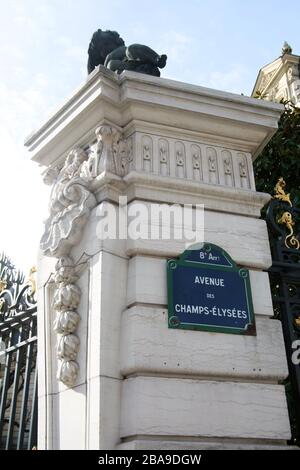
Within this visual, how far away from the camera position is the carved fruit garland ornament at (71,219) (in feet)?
12.8

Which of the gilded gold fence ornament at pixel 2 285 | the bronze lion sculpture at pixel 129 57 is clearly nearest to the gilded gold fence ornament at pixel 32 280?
the gilded gold fence ornament at pixel 2 285

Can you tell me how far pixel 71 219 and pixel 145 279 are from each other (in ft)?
2.47

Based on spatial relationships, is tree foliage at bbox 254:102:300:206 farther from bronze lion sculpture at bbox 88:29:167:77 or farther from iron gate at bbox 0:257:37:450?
iron gate at bbox 0:257:37:450

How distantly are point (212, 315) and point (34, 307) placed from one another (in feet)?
6.27

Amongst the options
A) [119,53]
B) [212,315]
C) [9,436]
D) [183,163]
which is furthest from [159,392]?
[119,53]

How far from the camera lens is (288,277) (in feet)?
16.3

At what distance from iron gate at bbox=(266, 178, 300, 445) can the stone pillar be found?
0.56m

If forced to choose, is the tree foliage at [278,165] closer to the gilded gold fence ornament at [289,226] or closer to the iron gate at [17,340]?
the gilded gold fence ornament at [289,226]

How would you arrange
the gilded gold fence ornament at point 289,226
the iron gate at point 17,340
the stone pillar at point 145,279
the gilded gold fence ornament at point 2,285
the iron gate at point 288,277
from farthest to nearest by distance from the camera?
the gilded gold fence ornament at point 2,285, the gilded gold fence ornament at point 289,226, the iron gate at point 17,340, the iron gate at point 288,277, the stone pillar at point 145,279

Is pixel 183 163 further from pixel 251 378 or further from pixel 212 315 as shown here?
pixel 251 378

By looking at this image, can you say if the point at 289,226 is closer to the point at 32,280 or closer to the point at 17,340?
the point at 32,280

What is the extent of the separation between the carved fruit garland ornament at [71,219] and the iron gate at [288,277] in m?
1.65

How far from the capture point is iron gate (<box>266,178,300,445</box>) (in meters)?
4.54

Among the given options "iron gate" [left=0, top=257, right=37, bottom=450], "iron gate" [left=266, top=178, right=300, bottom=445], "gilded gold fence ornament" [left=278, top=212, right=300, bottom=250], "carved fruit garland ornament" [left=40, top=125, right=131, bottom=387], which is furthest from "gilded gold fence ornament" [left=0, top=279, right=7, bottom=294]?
"gilded gold fence ornament" [left=278, top=212, right=300, bottom=250]
